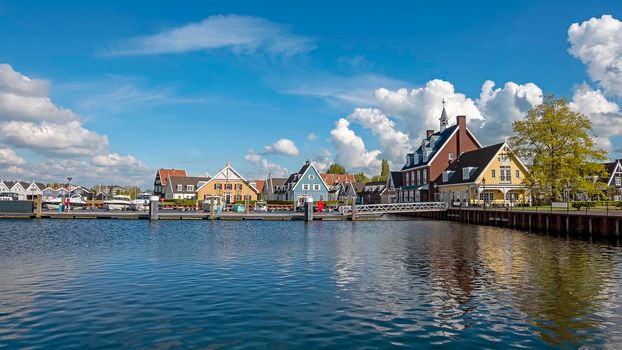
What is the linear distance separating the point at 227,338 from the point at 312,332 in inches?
87.0

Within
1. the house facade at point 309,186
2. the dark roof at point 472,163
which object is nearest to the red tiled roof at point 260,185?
the house facade at point 309,186

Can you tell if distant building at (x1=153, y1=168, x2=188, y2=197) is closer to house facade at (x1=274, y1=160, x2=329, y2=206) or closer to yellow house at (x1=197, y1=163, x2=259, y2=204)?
yellow house at (x1=197, y1=163, x2=259, y2=204)

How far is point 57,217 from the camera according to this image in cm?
5753

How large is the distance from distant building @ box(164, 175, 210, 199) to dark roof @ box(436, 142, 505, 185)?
6186cm

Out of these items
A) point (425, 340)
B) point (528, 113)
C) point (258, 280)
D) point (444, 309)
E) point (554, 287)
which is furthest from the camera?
point (528, 113)

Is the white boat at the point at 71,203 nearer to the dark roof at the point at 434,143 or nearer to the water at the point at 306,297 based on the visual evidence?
the water at the point at 306,297

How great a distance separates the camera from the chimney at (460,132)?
8069 cm

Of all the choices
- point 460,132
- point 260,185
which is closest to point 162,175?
point 260,185

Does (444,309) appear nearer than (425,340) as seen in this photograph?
No

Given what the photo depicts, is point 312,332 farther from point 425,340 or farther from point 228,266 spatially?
point 228,266

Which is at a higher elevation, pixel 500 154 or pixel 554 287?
pixel 500 154

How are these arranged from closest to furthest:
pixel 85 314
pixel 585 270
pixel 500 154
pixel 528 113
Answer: pixel 85 314 < pixel 585 270 < pixel 528 113 < pixel 500 154

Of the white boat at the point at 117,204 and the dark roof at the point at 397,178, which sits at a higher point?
the dark roof at the point at 397,178

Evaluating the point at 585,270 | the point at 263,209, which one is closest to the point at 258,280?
the point at 585,270
